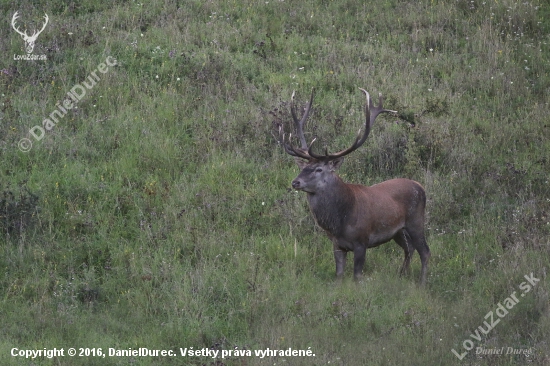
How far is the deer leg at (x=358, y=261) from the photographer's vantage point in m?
9.61

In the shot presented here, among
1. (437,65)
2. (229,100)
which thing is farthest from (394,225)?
(437,65)

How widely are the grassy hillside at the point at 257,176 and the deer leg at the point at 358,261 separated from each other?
0.48 ft

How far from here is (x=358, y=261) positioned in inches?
379

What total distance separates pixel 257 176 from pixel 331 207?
219 centimetres

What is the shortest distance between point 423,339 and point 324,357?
108 centimetres

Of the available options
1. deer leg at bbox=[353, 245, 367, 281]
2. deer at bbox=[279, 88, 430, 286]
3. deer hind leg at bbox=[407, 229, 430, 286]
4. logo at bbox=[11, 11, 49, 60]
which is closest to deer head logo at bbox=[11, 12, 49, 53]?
logo at bbox=[11, 11, 49, 60]

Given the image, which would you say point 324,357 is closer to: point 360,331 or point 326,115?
point 360,331

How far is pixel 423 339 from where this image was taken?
8258 millimetres

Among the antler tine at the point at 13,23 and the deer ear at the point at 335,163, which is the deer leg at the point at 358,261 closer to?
the deer ear at the point at 335,163

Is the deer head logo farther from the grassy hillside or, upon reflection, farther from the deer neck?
the deer neck

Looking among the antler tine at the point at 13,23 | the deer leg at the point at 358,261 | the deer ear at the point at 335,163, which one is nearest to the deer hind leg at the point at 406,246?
the deer leg at the point at 358,261

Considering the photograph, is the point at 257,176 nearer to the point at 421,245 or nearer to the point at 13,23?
the point at 421,245

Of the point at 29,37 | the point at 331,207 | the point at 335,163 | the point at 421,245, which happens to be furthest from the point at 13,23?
the point at 421,245

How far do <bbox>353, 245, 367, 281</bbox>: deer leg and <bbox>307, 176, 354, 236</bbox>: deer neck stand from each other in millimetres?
295
